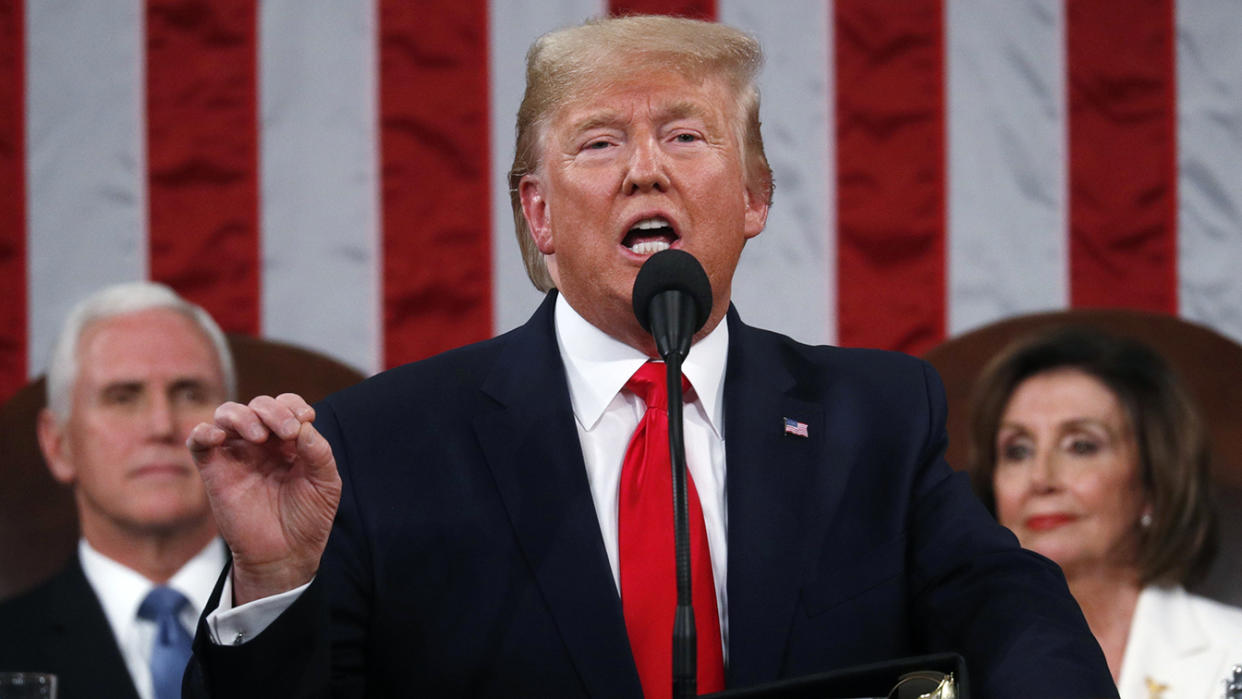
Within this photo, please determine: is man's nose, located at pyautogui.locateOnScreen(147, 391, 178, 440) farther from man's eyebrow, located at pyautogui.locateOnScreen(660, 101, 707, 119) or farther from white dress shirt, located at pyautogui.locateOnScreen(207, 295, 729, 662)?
man's eyebrow, located at pyautogui.locateOnScreen(660, 101, 707, 119)

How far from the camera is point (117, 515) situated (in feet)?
10.3

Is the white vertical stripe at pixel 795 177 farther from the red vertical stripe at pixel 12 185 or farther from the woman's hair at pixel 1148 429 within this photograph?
the red vertical stripe at pixel 12 185

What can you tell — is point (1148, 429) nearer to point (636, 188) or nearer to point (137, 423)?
point (636, 188)

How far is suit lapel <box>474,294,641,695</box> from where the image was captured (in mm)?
1700

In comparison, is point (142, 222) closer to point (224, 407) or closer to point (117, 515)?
point (117, 515)

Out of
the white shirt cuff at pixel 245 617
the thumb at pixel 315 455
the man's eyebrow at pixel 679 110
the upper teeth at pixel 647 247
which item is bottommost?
the white shirt cuff at pixel 245 617

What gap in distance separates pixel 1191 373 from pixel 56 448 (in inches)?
101

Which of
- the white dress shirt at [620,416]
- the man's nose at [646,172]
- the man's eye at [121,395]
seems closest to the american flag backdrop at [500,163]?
the man's eye at [121,395]

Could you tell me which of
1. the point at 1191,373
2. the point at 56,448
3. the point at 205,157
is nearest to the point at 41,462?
the point at 56,448

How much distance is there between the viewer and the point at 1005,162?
→ 365 cm

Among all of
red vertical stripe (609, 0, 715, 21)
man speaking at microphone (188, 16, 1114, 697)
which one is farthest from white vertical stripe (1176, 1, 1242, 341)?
man speaking at microphone (188, 16, 1114, 697)

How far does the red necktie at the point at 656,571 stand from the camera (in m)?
1.74

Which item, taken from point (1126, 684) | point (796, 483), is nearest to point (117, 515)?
point (796, 483)

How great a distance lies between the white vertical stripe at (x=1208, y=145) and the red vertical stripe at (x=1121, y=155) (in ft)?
0.09
